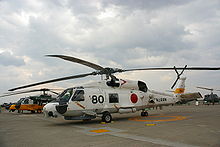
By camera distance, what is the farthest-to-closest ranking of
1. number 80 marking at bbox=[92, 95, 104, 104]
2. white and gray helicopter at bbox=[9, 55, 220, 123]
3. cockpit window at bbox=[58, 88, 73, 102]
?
number 80 marking at bbox=[92, 95, 104, 104], cockpit window at bbox=[58, 88, 73, 102], white and gray helicopter at bbox=[9, 55, 220, 123]

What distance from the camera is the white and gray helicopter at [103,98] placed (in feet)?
37.0

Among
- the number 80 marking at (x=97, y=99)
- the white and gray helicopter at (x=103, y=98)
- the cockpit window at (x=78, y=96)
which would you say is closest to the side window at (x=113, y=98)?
the white and gray helicopter at (x=103, y=98)

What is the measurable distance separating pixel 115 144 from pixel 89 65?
632cm

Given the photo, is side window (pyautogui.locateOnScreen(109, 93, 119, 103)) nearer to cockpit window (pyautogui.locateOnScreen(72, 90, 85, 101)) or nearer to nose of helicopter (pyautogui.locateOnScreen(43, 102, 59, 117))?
cockpit window (pyautogui.locateOnScreen(72, 90, 85, 101))

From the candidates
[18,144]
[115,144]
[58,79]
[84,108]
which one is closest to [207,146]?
[115,144]

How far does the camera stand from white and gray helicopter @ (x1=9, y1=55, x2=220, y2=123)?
37.0 ft

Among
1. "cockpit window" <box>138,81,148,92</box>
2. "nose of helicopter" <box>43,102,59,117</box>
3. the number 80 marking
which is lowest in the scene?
"nose of helicopter" <box>43,102,59,117</box>

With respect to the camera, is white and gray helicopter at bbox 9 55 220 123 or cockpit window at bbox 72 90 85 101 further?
cockpit window at bbox 72 90 85 101

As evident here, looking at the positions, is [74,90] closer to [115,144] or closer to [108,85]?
[108,85]

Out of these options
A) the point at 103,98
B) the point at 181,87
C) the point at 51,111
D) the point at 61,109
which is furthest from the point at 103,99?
the point at 181,87

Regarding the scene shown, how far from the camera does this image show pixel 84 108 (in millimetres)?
11945

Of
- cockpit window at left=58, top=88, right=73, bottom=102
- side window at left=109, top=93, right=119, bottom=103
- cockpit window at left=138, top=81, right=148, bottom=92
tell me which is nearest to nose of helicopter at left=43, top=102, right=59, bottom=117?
cockpit window at left=58, top=88, right=73, bottom=102

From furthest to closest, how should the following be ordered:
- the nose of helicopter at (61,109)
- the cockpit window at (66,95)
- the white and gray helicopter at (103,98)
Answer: the cockpit window at (66,95) < the white and gray helicopter at (103,98) < the nose of helicopter at (61,109)

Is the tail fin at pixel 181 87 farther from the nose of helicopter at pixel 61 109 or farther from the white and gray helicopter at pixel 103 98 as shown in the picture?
the nose of helicopter at pixel 61 109
